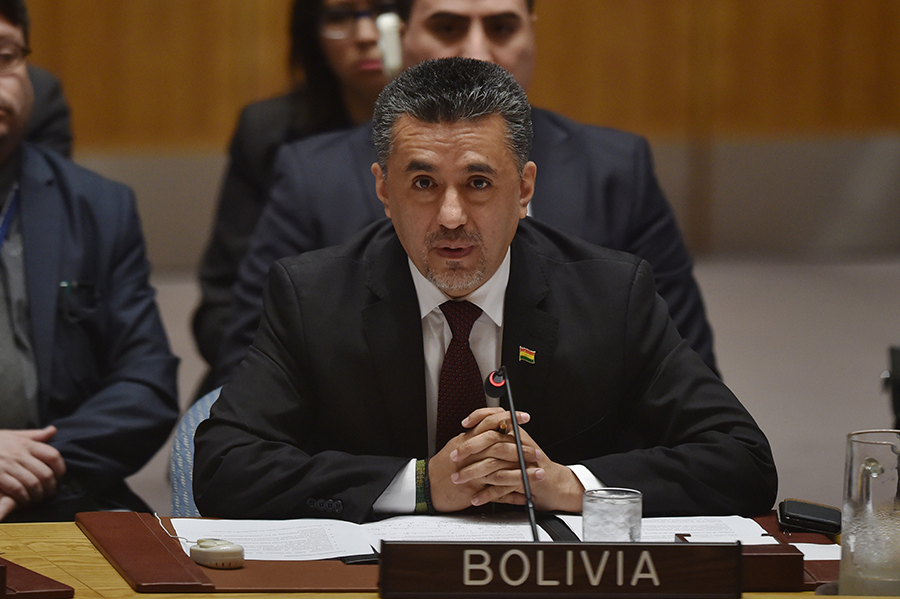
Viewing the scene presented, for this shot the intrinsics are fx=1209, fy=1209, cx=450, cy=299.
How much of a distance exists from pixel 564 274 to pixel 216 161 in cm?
575

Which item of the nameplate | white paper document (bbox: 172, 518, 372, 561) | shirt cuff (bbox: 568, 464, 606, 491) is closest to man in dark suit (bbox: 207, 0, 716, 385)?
shirt cuff (bbox: 568, 464, 606, 491)

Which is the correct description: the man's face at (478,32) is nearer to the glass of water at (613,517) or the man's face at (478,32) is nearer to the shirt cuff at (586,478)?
the shirt cuff at (586,478)

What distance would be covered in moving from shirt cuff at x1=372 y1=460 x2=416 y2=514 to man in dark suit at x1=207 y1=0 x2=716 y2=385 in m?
1.00

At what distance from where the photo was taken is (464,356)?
2121mm

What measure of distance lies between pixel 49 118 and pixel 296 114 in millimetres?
864

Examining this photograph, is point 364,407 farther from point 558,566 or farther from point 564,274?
point 558,566

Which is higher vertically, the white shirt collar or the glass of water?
the white shirt collar

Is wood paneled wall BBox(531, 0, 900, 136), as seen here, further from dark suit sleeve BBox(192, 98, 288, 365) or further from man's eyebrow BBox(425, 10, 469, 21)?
man's eyebrow BBox(425, 10, 469, 21)

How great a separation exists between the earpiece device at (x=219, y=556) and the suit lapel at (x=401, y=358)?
Result: 596 mm

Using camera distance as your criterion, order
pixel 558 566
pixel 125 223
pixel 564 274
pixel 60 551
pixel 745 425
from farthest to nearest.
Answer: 1. pixel 125 223
2. pixel 564 274
3. pixel 745 425
4. pixel 60 551
5. pixel 558 566

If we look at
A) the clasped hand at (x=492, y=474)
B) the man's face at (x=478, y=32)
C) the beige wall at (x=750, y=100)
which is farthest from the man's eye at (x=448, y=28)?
the beige wall at (x=750, y=100)

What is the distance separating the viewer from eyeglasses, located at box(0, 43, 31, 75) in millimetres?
2699

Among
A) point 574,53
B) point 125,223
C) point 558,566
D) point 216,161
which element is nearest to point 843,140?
point 574,53

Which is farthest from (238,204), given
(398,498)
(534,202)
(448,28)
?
(398,498)
